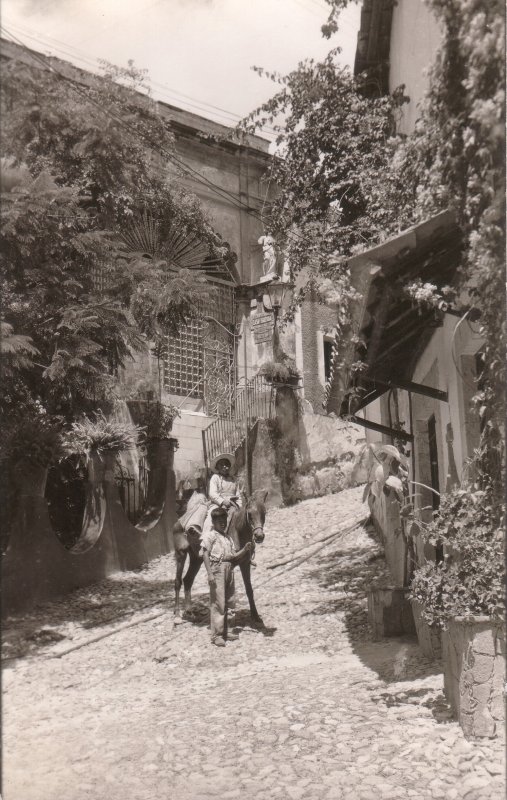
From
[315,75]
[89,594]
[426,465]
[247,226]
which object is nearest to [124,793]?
[89,594]

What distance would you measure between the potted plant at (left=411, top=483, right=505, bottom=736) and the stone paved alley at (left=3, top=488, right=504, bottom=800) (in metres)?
0.21

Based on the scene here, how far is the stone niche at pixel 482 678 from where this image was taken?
433cm

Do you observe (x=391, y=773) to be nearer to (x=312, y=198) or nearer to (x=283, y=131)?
(x=312, y=198)

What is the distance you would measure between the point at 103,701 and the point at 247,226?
6535mm

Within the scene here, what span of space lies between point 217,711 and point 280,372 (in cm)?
611

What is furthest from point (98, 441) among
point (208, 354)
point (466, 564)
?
point (466, 564)

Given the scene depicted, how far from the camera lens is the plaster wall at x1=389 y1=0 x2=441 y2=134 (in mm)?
6203

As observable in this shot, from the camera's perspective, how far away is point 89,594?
6.30 metres

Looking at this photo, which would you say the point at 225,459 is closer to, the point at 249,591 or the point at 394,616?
the point at 249,591

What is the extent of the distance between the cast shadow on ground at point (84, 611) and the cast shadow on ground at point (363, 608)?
1.81m

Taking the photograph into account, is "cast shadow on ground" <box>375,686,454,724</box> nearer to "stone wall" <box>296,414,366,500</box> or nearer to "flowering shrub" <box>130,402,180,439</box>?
"stone wall" <box>296,414,366,500</box>

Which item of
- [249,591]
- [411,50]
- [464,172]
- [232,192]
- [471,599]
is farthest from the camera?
[232,192]

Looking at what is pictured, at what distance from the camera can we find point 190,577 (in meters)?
8.70

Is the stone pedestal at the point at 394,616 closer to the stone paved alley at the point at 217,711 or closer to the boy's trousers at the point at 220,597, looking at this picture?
the stone paved alley at the point at 217,711
